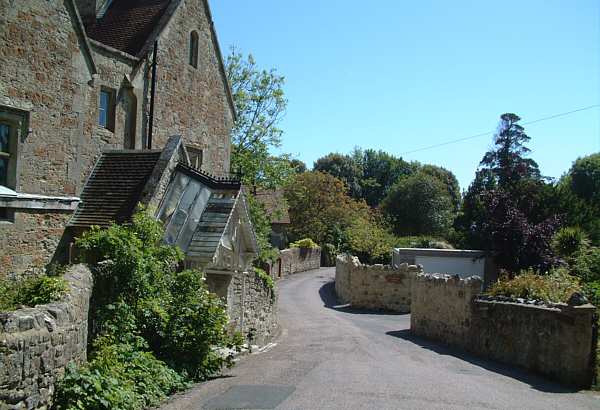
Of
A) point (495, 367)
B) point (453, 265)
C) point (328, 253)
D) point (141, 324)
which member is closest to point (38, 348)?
point (141, 324)

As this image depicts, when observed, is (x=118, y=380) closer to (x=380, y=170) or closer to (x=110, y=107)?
(x=110, y=107)

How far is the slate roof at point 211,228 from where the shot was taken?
13.5 metres

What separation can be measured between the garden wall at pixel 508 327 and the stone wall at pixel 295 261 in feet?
60.1

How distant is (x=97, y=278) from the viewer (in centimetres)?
1030

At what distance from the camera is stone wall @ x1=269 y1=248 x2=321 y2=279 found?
42675mm

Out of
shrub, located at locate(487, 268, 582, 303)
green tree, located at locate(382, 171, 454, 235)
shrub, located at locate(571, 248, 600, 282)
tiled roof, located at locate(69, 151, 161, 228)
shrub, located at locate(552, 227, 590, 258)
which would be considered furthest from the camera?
green tree, located at locate(382, 171, 454, 235)

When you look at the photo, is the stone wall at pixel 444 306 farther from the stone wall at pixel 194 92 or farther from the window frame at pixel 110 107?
the window frame at pixel 110 107

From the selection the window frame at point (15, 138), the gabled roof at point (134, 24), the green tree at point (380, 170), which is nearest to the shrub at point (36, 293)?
the window frame at point (15, 138)

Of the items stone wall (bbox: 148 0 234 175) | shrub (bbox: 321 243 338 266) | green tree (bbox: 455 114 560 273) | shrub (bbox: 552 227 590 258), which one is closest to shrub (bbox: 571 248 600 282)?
shrub (bbox: 552 227 590 258)

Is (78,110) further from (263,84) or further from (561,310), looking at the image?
(263,84)

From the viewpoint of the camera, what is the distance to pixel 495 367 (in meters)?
15.3

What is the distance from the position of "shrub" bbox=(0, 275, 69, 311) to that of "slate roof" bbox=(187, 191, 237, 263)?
14.9ft

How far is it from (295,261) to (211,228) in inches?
1294

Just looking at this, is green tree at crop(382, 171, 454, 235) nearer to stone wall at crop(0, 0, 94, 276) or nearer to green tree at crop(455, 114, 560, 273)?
green tree at crop(455, 114, 560, 273)
